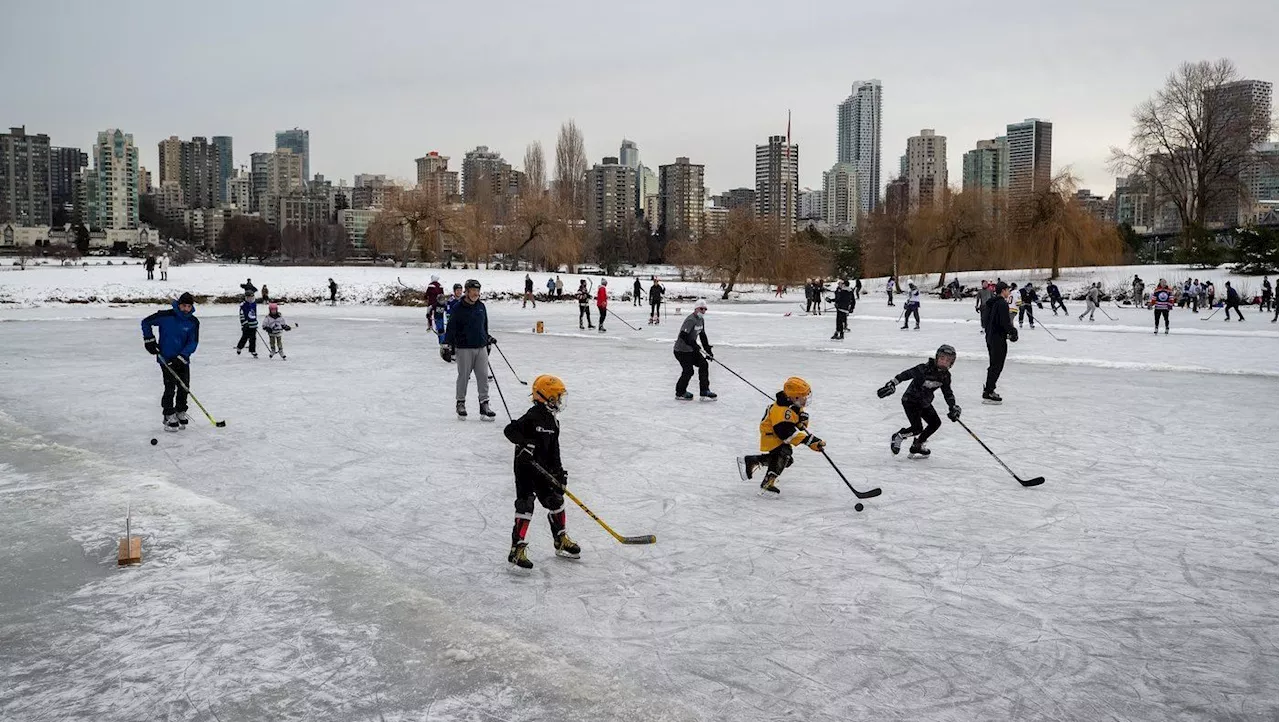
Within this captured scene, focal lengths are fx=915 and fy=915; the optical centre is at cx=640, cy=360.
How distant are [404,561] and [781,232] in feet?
164

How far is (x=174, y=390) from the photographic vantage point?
10453mm

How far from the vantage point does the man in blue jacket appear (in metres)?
10.4

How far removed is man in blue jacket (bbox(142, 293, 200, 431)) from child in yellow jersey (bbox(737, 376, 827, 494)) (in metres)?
6.65

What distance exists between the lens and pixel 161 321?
10.4 meters

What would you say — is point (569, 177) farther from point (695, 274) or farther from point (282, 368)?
point (282, 368)

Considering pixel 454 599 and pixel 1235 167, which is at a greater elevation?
pixel 1235 167

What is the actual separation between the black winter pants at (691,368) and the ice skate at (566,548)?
22.0 ft

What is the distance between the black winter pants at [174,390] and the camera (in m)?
10.4

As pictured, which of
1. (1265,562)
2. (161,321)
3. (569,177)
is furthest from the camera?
(569,177)

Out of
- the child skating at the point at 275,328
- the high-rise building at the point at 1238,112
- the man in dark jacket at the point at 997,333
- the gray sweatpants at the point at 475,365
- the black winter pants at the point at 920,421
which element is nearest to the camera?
the black winter pants at the point at 920,421

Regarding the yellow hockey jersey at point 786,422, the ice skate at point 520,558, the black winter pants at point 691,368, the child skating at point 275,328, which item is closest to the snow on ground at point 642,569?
the ice skate at point 520,558

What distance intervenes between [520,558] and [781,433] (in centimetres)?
270

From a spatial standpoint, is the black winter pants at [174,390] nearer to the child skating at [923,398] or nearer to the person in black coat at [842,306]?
the child skating at [923,398]

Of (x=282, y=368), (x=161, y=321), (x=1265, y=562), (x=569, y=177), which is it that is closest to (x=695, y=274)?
(x=569, y=177)
